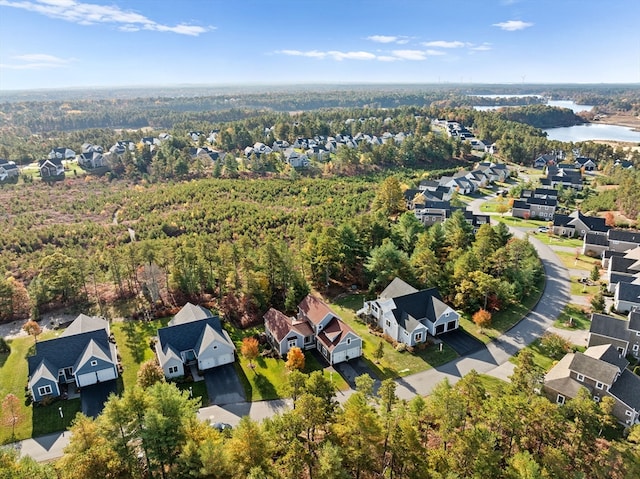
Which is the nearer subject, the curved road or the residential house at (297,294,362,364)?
the curved road

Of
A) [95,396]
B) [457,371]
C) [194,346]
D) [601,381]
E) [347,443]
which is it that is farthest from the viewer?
[194,346]

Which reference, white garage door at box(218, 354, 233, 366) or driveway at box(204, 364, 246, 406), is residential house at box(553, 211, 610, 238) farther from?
driveway at box(204, 364, 246, 406)

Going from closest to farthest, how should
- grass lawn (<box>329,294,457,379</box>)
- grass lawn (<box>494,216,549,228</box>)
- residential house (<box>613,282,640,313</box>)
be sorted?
1. grass lawn (<box>329,294,457,379</box>)
2. residential house (<box>613,282,640,313</box>)
3. grass lawn (<box>494,216,549,228</box>)

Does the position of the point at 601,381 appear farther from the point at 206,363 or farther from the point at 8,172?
the point at 8,172

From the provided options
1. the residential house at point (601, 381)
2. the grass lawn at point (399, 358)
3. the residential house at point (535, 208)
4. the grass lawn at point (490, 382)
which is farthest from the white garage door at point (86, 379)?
the residential house at point (535, 208)

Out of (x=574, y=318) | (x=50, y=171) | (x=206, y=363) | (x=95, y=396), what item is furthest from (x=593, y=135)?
(x=95, y=396)

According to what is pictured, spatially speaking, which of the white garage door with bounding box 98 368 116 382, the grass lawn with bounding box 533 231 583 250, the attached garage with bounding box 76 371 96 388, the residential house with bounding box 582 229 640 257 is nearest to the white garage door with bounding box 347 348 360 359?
the white garage door with bounding box 98 368 116 382
